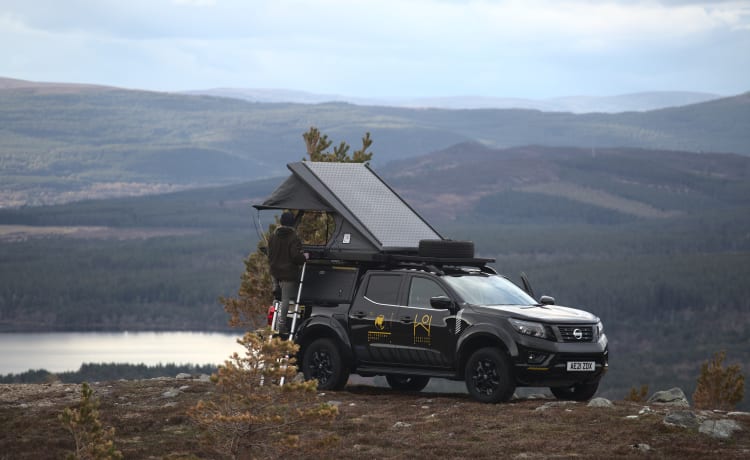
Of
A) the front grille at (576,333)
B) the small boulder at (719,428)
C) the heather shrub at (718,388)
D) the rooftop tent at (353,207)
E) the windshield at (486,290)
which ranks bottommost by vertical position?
the heather shrub at (718,388)

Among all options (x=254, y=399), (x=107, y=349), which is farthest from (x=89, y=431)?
(x=107, y=349)

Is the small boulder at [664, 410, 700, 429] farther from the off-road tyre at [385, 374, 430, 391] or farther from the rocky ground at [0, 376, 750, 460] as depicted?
the off-road tyre at [385, 374, 430, 391]

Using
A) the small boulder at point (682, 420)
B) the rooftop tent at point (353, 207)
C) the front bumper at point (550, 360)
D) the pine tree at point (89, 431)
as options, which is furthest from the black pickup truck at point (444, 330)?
the pine tree at point (89, 431)

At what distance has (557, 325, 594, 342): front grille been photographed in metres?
17.2

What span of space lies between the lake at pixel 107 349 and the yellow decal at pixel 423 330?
3975 inches

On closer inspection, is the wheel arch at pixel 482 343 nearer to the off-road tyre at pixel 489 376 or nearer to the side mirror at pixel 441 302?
the off-road tyre at pixel 489 376

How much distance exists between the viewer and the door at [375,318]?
18484 millimetres

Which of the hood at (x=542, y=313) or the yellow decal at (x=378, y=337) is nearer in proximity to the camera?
the hood at (x=542, y=313)

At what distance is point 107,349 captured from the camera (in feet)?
490

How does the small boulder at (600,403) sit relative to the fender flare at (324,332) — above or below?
below

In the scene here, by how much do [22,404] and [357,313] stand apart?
16.7 feet

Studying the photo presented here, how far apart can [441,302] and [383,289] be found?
4.08 ft

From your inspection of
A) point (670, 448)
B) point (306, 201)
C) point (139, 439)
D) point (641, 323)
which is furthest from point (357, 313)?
point (641, 323)

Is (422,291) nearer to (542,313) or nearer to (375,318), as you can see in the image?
(375,318)
